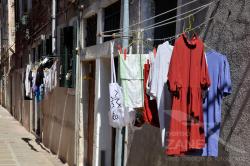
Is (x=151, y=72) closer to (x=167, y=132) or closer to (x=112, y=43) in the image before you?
(x=167, y=132)

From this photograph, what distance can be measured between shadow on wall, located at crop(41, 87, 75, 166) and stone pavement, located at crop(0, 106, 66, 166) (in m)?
0.29

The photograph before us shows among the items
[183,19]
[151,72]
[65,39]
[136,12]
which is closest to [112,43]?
[136,12]

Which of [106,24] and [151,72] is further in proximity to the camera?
[106,24]

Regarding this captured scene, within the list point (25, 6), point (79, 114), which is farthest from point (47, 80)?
point (25, 6)

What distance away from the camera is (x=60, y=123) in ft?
40.4

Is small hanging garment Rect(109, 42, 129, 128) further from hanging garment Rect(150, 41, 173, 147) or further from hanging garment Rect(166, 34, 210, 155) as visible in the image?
hanging garment Rect(166, 34, 210, 155)

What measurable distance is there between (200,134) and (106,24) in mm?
4885

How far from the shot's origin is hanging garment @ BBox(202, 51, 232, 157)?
418 cm

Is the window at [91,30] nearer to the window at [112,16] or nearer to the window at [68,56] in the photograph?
the window at [68,56]

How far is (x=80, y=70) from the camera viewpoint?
33.2ft

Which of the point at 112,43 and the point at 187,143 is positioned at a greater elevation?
the point at 112,43

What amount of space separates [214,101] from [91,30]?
5.99m

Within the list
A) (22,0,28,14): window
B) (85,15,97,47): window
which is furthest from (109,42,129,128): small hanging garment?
(22,0,28,14): window

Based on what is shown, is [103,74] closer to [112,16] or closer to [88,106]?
[112,16]
